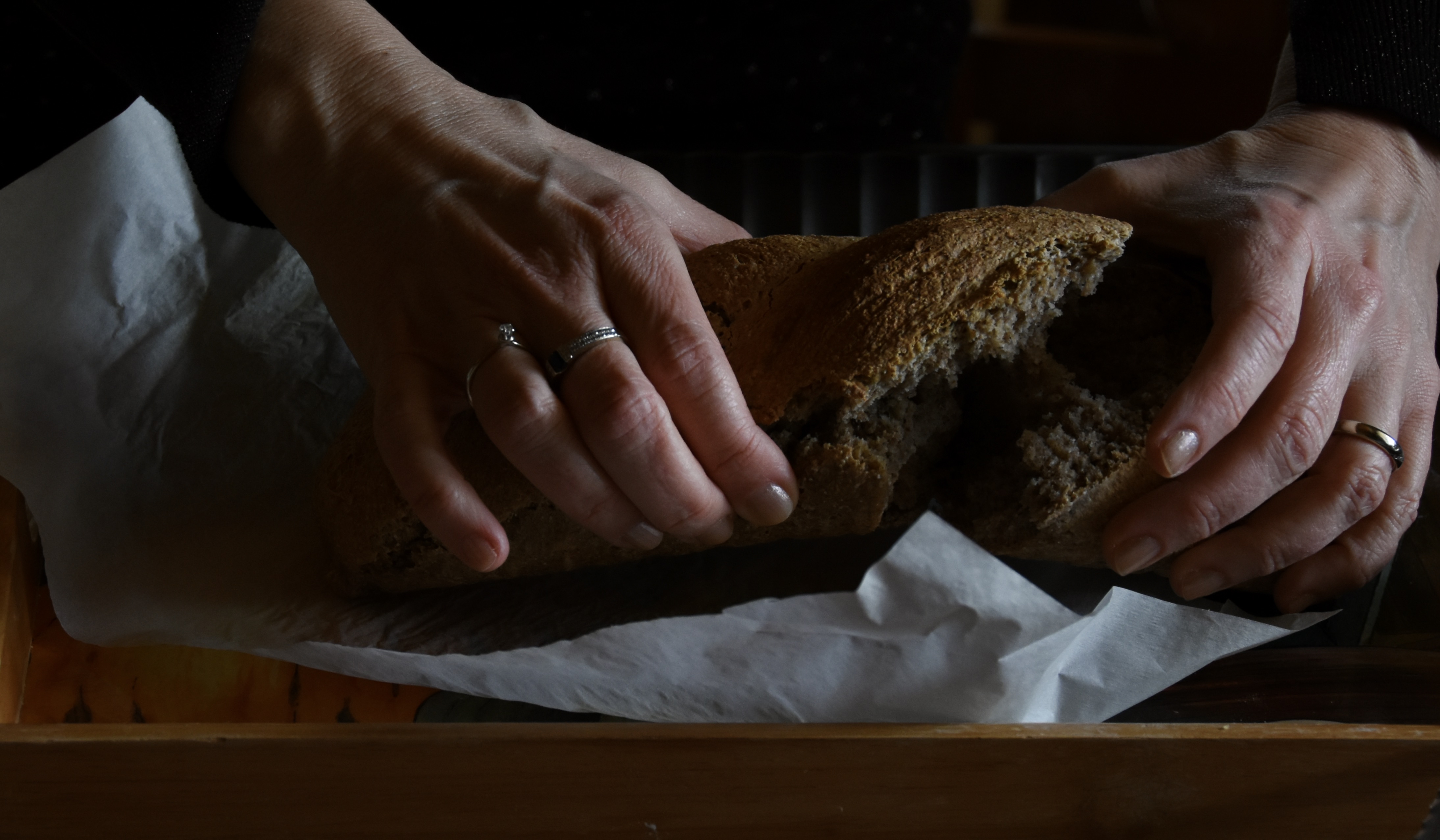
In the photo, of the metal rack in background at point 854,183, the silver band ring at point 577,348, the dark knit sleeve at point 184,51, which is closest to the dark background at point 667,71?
the metal rack in background at point 854,183

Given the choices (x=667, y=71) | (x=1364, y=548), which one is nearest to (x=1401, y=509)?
(x=1364, y=548)

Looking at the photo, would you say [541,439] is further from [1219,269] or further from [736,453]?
[1219,269]

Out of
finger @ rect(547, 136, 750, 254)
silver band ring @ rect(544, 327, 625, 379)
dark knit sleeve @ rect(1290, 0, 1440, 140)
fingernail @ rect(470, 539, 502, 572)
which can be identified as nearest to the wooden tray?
fingernail @ rect(470, 539, 502, 572)

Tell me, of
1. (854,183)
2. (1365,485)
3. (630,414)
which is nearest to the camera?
(630,414)

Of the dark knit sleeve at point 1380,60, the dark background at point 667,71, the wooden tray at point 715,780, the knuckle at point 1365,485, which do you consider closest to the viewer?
the wooden tray at point 715,780

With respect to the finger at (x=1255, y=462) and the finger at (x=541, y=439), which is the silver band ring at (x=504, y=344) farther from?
the finger at (x=1255, y=462)
